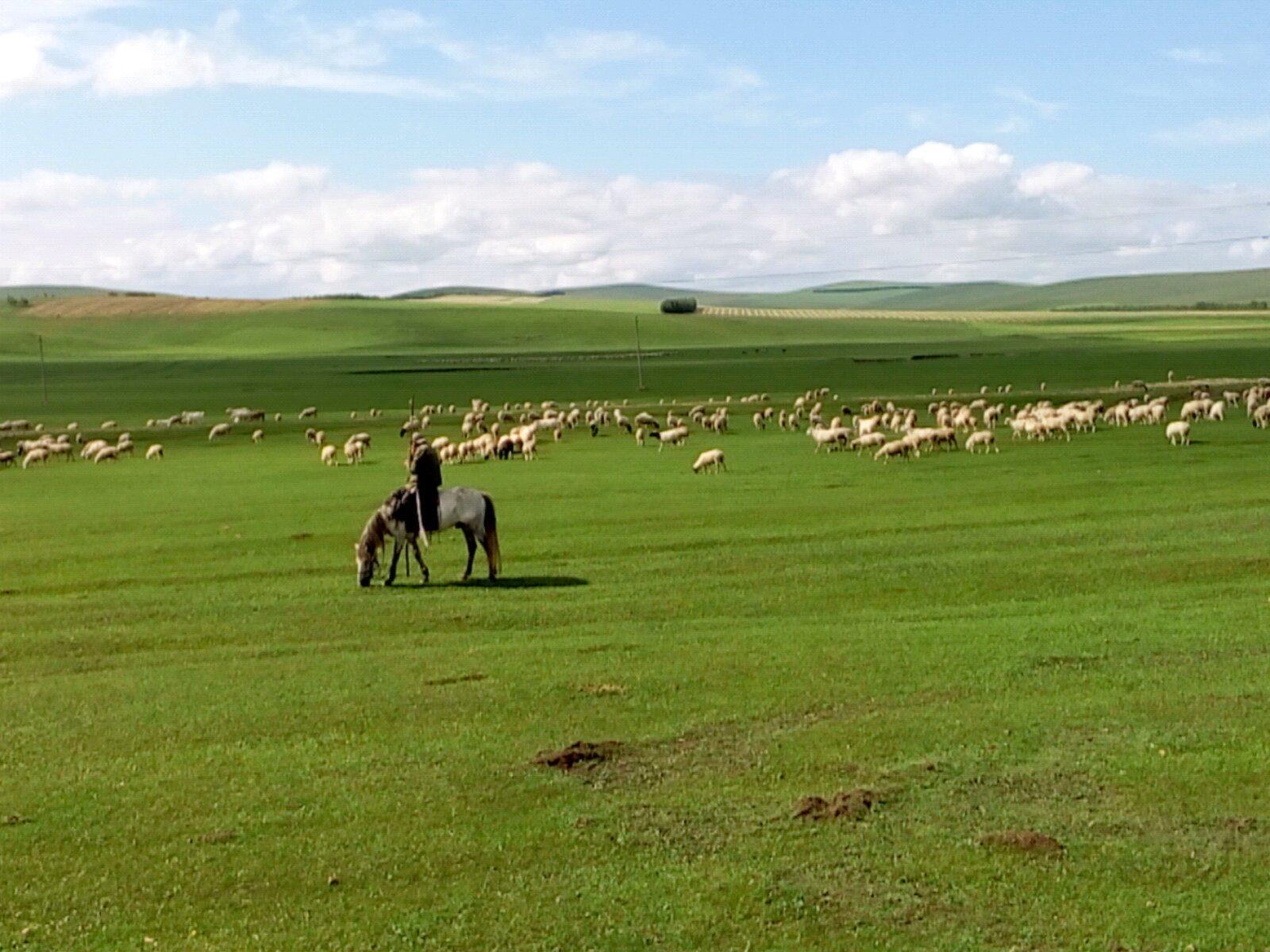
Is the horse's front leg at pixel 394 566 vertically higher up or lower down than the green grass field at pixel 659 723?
higher up

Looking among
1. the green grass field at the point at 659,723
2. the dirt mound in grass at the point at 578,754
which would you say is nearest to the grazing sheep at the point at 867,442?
the green grass field at the point at 659,723

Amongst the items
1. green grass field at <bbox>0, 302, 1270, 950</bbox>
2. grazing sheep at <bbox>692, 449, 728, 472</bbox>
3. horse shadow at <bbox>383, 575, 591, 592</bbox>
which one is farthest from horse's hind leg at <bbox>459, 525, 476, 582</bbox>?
grazing sheep at <bbox>692, 449, 728, 472</bbox>

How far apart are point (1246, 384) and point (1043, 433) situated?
1263 inches

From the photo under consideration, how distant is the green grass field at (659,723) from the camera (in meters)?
9.51

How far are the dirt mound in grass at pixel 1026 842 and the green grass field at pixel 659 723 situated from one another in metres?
0.09

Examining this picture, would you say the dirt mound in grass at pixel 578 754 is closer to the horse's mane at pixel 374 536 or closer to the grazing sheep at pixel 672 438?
the horse's mane at pixel 374 536

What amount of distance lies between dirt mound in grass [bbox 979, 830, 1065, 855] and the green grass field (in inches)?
3.7

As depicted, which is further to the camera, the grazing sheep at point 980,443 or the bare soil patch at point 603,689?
the grazing sheep at point 980,443

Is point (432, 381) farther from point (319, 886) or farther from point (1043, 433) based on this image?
point (319, 886)

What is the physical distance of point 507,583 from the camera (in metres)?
22.8

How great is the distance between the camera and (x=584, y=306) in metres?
198

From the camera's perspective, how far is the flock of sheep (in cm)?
4888

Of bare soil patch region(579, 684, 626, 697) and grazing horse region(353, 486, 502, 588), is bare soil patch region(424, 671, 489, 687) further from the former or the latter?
grazing horse region(353, 486, 502, 588)

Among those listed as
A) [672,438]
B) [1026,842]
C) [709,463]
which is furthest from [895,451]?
[1026,842]
